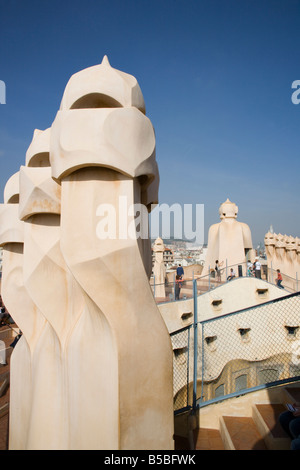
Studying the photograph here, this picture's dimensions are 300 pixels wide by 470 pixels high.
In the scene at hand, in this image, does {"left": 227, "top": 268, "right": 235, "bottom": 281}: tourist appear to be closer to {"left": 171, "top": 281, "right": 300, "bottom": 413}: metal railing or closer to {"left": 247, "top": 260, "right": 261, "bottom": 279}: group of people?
{"left": 247, "top": 260, "right": 261, "bottom": 279}: group of people

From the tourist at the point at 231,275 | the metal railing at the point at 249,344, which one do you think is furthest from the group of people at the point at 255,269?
the metal railing at the point at 249,344

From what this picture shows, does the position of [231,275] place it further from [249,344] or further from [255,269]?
[249,344]

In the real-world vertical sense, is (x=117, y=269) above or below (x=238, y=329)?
above

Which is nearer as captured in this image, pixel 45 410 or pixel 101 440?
pixel 101 440

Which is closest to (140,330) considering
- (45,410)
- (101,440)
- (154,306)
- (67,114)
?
(154,306)

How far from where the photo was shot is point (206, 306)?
9773 mm

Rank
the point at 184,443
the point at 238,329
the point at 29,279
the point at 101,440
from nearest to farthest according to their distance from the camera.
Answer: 1. the point at 101,440
2. the point at 29,279
3. the point at 184,443
4. the point at 238,329

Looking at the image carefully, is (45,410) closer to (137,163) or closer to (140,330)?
(140,330)

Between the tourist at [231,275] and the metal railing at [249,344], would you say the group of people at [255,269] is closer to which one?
the tourist at [231,275]

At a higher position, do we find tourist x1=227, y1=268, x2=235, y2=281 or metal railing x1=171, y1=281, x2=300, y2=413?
tourist x1=227, y1=268, x2=235, y2=281

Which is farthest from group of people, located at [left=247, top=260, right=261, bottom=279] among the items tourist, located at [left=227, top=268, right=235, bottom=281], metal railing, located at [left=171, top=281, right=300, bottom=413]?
metal railing, located at [left=171, top=281, right=300, bottom=413]

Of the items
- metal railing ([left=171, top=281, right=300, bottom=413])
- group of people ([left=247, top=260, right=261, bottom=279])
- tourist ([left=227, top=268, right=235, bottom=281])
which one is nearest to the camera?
metal railing ([left=171, top=281, right=300, bottom=413])

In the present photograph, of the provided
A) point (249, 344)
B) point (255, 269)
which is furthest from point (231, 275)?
point (249, 344)
